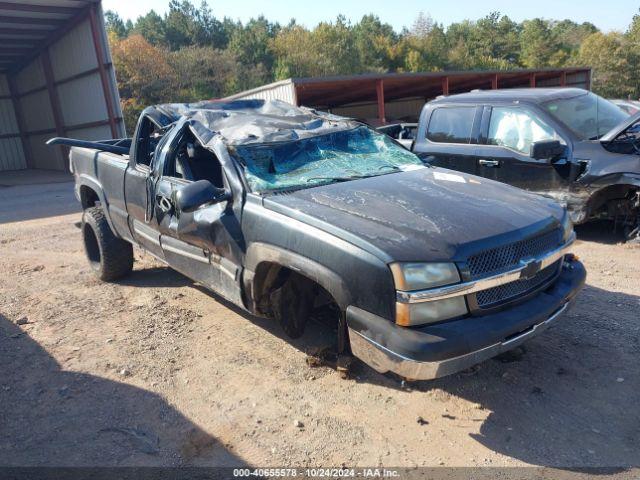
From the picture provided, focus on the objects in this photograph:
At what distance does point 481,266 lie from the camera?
276 cm

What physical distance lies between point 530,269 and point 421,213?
2.27 ft

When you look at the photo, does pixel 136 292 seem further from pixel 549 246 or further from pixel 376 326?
pixel 549 246

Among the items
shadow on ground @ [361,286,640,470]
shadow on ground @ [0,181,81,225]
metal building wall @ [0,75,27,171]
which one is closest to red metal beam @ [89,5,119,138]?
shadow on ground @ [0,181,81,225]

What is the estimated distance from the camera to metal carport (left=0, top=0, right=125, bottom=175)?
17719mm

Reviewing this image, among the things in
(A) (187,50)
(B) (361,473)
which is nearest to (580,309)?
(B) (361,473)

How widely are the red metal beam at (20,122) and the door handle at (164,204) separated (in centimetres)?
2623

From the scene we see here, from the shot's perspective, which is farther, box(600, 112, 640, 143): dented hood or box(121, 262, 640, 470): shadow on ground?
box(600, 112, 640, 143): dented hood

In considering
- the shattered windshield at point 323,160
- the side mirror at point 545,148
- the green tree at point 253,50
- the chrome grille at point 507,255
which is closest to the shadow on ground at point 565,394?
the chrome grille at point 507,255

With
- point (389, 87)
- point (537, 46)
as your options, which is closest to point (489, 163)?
point (389, 87)

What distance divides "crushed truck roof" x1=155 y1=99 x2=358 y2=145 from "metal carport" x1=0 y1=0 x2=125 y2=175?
48.6ft

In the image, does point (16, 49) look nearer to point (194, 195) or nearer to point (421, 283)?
point (194, 195)

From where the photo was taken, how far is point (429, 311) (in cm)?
267

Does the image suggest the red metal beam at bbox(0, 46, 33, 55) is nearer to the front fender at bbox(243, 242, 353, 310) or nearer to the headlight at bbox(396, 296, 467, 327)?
the front fender at bbox(243, 242, 353, 310)

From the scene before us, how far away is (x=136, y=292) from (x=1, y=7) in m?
15.3
